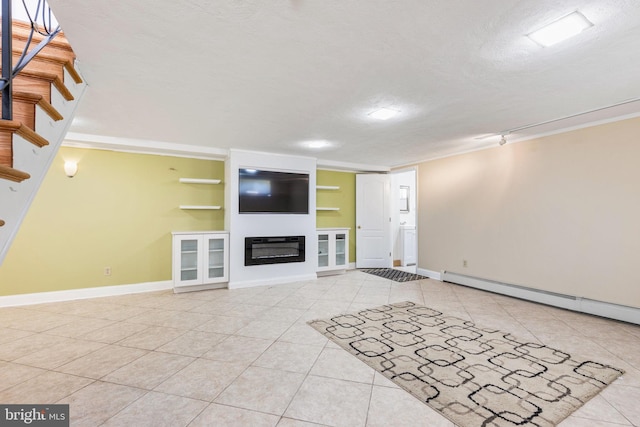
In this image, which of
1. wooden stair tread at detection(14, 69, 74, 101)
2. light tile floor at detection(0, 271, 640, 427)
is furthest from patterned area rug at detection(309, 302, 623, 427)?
wooden stair tread at detection(14, 69, 74, 101)

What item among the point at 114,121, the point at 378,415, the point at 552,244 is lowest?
the point at 378,415

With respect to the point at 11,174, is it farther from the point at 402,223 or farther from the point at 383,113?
the point at 402,223

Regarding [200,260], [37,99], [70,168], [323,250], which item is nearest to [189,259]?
[200,260]

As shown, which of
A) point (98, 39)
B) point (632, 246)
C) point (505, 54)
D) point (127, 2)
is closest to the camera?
point (127, 2)

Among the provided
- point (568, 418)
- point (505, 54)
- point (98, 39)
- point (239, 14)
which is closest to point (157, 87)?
point (98, 39)

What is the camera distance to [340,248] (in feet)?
19.6

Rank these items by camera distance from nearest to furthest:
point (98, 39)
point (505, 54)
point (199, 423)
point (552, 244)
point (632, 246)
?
point (199, 423) → point (98, 39) → point (505, 54) → point (632, 246) → point (552, 244)

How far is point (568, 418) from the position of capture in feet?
5.58

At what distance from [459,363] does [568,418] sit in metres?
0.72

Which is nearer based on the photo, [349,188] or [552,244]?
[552,244]

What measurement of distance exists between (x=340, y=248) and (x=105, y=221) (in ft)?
13.8

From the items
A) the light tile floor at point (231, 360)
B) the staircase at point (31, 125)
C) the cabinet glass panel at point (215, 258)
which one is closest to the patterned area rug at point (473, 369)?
the light tile floor at point (231, 360)

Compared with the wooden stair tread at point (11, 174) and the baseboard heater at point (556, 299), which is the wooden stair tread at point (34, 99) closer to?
the wooden stair tread at point (11, 174)

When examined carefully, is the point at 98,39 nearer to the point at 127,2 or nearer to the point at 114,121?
the point at 127,2
